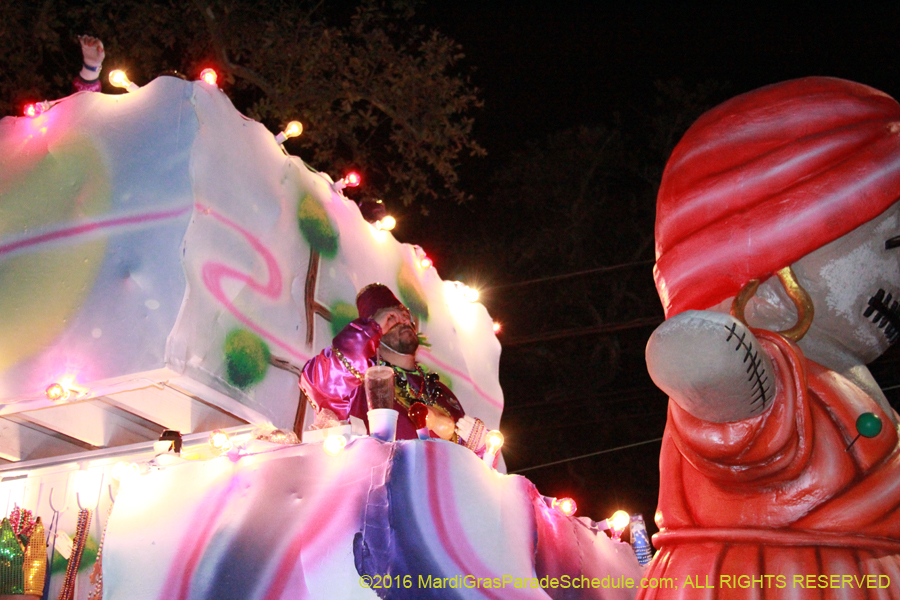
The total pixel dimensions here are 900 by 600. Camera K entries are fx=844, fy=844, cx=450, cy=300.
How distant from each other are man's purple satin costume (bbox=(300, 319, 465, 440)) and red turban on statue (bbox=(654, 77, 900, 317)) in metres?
1.24

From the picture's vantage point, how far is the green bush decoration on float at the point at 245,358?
3.37 metres

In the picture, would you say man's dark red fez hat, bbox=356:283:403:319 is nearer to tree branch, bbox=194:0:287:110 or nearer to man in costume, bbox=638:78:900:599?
man in costume, bbox=638:78:900:599

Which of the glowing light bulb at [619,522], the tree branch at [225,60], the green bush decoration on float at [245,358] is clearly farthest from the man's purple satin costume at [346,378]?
the tree branch at [225,60]

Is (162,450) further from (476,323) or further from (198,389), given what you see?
(476,323)

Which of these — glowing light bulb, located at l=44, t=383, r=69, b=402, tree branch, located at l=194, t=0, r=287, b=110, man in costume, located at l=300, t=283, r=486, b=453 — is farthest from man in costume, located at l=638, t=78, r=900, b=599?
tree branch, located at l=194, t=0, r=287, b=110

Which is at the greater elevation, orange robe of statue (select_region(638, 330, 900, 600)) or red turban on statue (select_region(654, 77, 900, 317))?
red turban on statue (select_region(654, 77, 900, 317))

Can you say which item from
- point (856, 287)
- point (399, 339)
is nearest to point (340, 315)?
point (399, 339)

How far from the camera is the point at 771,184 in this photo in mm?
2479

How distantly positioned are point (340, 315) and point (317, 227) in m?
0.45

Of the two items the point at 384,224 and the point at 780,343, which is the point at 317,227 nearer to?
the point at 384,224

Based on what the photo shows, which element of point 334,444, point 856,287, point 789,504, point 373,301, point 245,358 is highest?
point 373,301

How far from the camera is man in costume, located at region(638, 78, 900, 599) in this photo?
6.89ft

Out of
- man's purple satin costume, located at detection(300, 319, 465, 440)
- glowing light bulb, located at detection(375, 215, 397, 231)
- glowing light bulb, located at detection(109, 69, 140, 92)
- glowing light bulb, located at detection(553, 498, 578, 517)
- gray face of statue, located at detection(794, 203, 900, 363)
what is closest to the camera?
gray face of statue, located at detection(794, 203, 900, 363)

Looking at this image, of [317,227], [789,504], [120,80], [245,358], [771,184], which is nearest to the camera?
[789,504]
